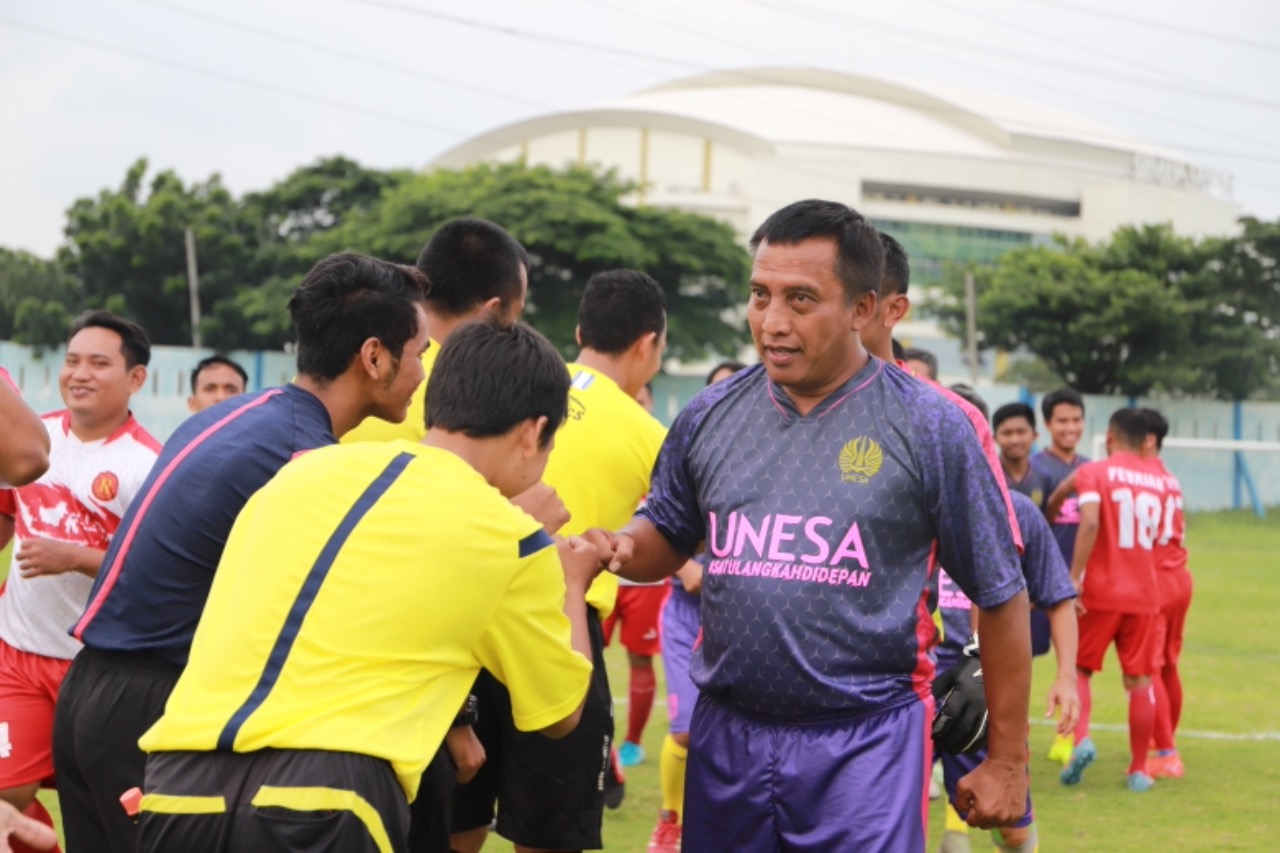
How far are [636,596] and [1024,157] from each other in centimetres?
7755

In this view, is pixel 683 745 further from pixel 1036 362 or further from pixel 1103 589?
pixel 1036 362

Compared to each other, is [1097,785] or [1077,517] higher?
→ [1077,517]

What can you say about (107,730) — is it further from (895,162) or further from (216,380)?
(895,162)

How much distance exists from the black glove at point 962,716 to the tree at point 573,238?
30422mm

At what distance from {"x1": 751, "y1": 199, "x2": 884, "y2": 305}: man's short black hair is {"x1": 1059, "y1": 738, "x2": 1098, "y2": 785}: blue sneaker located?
557 centimetres

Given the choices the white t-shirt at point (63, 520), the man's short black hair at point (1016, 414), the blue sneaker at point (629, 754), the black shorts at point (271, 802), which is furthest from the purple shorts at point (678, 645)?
the black shorts at point (271, 802)

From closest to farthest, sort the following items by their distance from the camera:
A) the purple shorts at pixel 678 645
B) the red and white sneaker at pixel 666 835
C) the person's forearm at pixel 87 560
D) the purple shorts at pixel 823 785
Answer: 1. the purple shorts at pixel 823 785
2. the person's forearm at pixel 87 560
3. the red and white sneaker at pixel 666 835
4. the purple shorts at pixel 678 645

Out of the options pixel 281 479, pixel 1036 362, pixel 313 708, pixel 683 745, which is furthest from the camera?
pixel 1036 362

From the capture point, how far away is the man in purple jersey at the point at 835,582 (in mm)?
3758

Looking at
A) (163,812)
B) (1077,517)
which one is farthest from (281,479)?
(1077,517)

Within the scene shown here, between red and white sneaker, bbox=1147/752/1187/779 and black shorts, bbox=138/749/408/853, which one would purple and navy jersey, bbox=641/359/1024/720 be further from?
red and white sneaker, bbox=1147/752/1187/779

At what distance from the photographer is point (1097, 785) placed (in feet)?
29.5

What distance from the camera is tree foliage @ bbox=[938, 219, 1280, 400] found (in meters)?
35.9

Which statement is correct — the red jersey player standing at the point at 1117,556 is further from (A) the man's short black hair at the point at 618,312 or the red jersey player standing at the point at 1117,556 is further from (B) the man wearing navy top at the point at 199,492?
(B) the man wearing navy top at the point at 199,492
